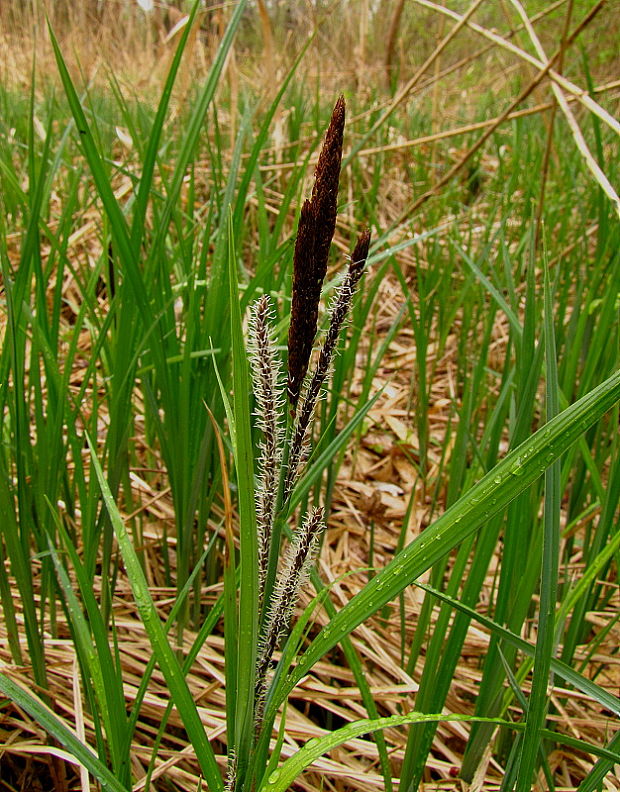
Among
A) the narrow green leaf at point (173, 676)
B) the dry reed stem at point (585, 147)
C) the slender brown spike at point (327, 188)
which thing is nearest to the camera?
the slender brown spike at point (327, 188)

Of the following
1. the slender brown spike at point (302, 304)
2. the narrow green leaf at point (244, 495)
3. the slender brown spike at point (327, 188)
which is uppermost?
the slender brown spike at point (327, 188)

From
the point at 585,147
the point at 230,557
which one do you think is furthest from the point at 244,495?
the point at 585,147

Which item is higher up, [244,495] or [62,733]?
[244,495]

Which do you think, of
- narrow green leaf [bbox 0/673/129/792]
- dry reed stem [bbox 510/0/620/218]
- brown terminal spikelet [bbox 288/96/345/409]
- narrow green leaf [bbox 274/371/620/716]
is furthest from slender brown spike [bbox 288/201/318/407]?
dry reed stem [bbox 510/0/620/218]

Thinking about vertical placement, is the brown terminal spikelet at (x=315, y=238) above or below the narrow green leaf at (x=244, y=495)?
above

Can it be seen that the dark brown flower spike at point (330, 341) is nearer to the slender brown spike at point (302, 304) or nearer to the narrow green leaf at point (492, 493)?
the slender brown spike at point (302, 304)

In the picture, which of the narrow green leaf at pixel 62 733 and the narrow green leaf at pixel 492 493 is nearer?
the narrow green leaf at pixel 492 493

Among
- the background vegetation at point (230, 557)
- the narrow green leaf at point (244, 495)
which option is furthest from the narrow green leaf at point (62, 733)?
the narrow green leaf at point (244, 495)

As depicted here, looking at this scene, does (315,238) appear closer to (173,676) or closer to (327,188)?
(327,188)

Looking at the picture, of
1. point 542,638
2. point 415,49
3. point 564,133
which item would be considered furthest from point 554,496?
point 415,49
